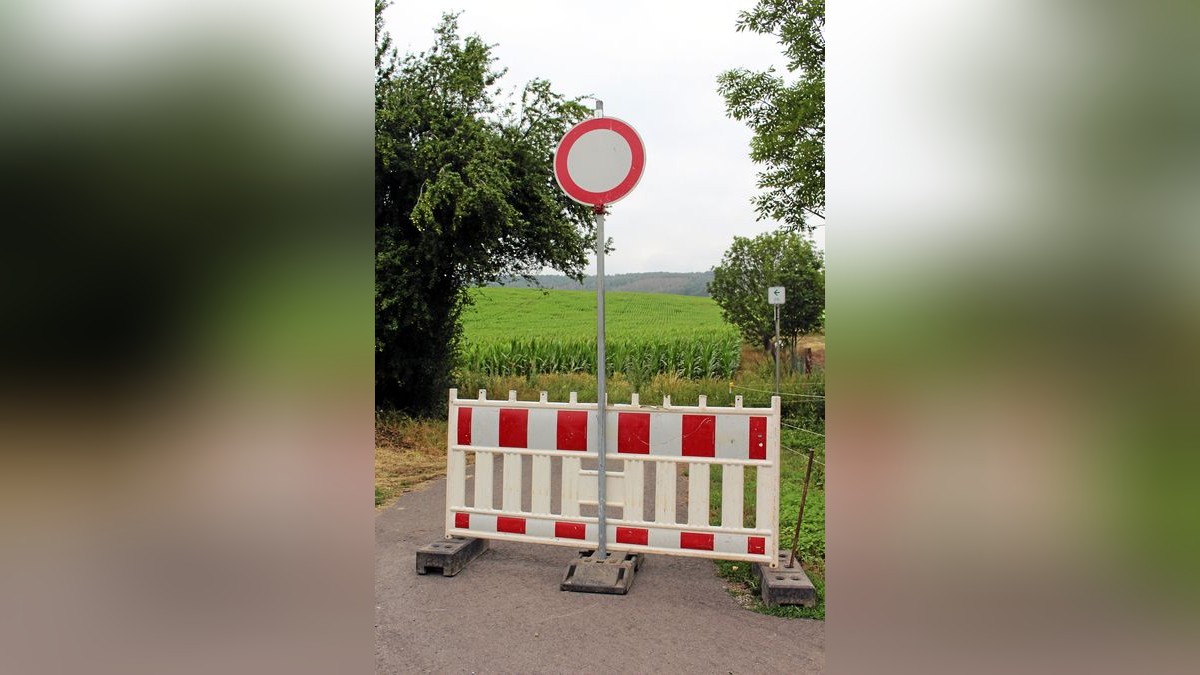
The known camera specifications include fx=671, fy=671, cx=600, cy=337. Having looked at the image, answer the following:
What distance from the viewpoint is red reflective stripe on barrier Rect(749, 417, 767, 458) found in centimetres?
410

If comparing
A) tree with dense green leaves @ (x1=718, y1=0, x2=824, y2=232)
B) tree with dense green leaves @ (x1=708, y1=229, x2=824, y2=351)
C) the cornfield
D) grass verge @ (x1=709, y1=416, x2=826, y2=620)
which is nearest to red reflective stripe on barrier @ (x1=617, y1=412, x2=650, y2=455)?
grass verge @ (x1=709, y1=416, x2=826, y2=620)

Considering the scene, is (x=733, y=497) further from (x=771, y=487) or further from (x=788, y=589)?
(x=788, y=589)

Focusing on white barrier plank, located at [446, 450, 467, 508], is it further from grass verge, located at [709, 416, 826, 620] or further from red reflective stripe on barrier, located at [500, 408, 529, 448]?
grass verge, located at [709, 416, 826, 620]

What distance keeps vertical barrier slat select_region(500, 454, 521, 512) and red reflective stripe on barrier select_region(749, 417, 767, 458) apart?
5.13ft

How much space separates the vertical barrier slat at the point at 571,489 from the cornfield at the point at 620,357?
9730 millimetres

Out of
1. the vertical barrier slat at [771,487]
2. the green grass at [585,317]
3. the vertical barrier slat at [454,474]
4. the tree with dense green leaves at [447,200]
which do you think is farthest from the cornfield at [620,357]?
the vertical barrier slat at [771,487]

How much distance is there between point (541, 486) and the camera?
14.8 ft

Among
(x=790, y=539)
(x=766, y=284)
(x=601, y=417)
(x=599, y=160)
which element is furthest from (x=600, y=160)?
(x=766, y=284)

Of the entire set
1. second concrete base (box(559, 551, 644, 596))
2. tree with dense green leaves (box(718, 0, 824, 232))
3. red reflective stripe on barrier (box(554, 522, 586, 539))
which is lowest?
second concrete base (box(559, 551, 644, 596))

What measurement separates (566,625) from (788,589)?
4.05ft

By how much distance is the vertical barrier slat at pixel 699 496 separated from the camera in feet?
13.9

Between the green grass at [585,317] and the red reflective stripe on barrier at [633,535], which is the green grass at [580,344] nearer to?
the green grass at [585,317]
